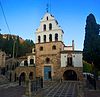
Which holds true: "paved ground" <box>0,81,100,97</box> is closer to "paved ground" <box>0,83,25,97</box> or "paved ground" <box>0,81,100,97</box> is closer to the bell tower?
"paved ground" <box>0,83,25,97</box>

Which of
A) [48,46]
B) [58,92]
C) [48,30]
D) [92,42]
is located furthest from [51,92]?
[48,30]

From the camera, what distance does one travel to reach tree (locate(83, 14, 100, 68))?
Answer: 30.3 meters

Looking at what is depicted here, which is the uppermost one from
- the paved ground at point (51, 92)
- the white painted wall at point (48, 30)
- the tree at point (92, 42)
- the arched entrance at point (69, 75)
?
the white painted wall at point (48, 30)

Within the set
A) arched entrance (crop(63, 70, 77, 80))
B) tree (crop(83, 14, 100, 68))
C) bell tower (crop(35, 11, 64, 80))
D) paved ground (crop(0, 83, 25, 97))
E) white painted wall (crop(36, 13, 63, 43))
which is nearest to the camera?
paved ground (crop(0, 83, 25, 97))

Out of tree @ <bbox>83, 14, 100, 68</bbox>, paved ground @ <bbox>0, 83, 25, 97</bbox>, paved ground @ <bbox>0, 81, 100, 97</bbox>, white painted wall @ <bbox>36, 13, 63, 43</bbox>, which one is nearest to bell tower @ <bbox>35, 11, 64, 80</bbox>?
white painted wall @ <bbox>36, 13, 63, 43</bbox>

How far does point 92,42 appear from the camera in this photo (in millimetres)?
31703

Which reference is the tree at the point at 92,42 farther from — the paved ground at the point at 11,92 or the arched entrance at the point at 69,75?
the paved ground at the point at 11,92

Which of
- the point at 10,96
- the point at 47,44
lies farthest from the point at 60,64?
the point at 10,96

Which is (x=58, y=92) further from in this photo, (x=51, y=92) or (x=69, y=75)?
(x=69, y=75)

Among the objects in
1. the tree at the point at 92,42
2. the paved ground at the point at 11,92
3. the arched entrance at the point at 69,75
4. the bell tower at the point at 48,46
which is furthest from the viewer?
the arched entrance at the point at 69,75

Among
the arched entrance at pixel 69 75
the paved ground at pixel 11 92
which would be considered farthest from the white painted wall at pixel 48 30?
the paved ground at pixel 11 92

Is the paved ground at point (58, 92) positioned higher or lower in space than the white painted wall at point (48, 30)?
lower

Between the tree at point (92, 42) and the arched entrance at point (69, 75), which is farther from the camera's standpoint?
the arched entrance at point (69, 75)

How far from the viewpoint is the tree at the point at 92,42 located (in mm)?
30288
